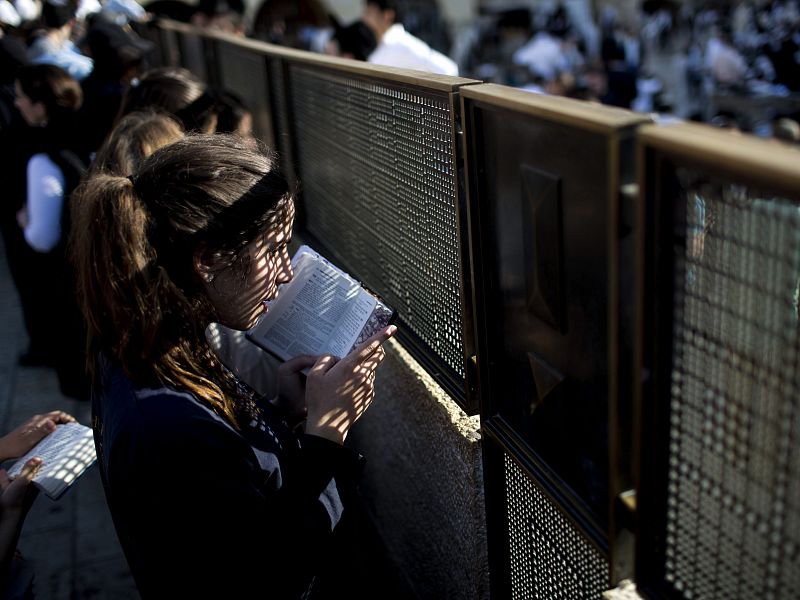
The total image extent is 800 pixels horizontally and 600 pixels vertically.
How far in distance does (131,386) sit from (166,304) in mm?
163

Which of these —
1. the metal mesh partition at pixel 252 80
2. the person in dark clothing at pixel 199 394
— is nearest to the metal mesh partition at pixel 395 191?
the person in dark clothing at pixel 199 394

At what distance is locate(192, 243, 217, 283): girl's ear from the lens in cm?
155

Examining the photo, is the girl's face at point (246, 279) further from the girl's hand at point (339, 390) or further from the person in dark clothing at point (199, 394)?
the girl's hand at point (339, 390)

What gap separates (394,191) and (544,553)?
1047mm

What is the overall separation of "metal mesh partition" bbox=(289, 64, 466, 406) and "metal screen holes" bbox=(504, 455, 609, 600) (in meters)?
0.32

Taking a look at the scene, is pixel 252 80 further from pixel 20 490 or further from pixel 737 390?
pixel 737 390

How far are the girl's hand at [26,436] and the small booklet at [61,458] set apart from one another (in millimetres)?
17

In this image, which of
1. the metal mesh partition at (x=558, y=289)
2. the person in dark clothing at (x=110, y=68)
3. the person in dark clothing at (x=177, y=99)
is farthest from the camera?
the person in dark clothing at (x=110, y=68)

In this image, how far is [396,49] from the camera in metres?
4.63

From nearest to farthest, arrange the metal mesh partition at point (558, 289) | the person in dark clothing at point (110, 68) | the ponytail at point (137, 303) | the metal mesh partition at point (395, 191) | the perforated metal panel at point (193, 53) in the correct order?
the metal mesh partition at point (558, 289) < the ponytail at point (137, 303) < the metal mesh partition at point (395, 191) < the person in dark clothing at point (110, 68) < the perforated metal panel at point (193, 53)

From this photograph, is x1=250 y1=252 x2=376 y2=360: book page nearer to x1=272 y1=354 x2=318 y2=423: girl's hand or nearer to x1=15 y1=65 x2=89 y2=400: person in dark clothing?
x1=272 y1=354 x2=318 y2=423: girl's hand

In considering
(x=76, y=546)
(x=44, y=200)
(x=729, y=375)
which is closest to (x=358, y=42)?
(x=44, y=200)

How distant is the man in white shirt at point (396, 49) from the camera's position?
14.9 ft

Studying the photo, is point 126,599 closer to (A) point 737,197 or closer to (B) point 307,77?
(B) point 307,77
